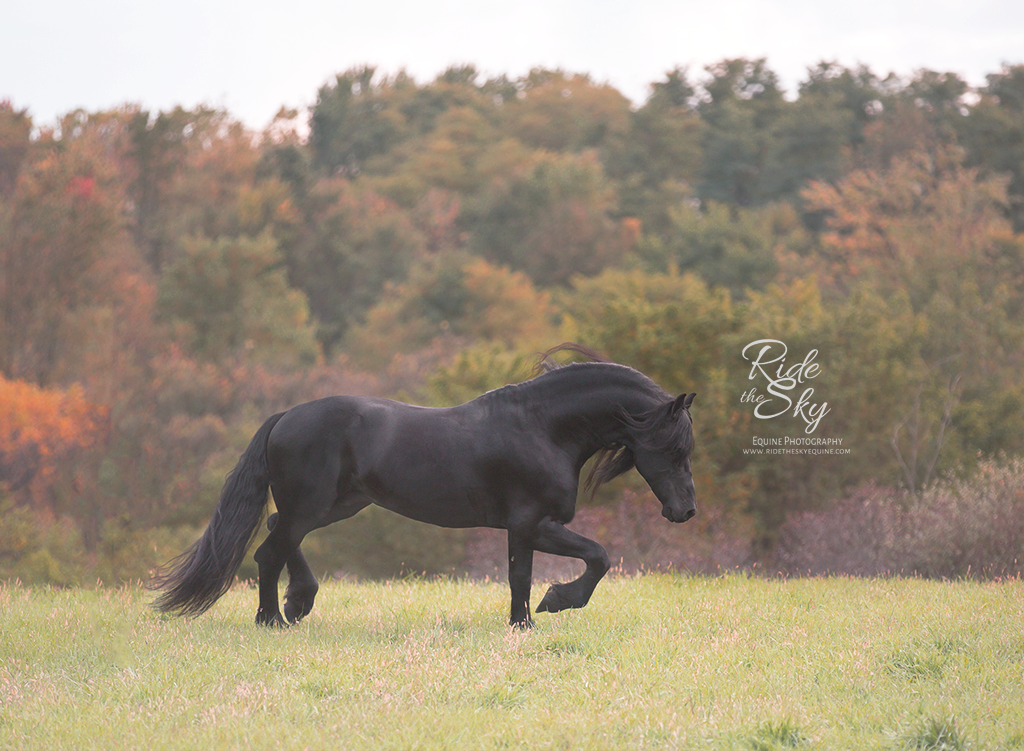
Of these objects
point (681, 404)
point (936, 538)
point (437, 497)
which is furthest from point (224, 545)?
point (936, 538)

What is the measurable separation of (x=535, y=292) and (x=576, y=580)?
154 ft

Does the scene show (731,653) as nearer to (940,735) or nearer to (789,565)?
(940,735)

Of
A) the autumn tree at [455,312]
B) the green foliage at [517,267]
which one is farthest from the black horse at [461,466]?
the autumn tree at [455,312]

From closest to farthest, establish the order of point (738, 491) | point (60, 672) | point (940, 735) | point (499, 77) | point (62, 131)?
point (940, 735)
point (60, 672)
point (738, 491)
point (62, 131)
point (499, 77)

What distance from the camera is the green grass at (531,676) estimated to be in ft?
14.5

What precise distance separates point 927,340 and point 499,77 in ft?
178

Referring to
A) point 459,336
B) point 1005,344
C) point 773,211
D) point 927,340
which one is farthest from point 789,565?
point 773,211

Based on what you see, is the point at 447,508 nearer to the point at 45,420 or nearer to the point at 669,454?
the point at 669,454

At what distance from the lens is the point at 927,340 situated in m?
32.0

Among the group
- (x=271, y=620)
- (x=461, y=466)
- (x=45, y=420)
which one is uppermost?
(x=461, y=466)

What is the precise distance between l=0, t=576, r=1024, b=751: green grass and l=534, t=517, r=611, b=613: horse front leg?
0.21 m

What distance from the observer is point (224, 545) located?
694 centimetres

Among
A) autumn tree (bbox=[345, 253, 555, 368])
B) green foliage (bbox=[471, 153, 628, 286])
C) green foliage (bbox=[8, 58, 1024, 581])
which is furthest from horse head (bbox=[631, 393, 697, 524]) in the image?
green foliage (bbox=[471, 153, 628, 286])

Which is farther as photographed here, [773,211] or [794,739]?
[773,211]
